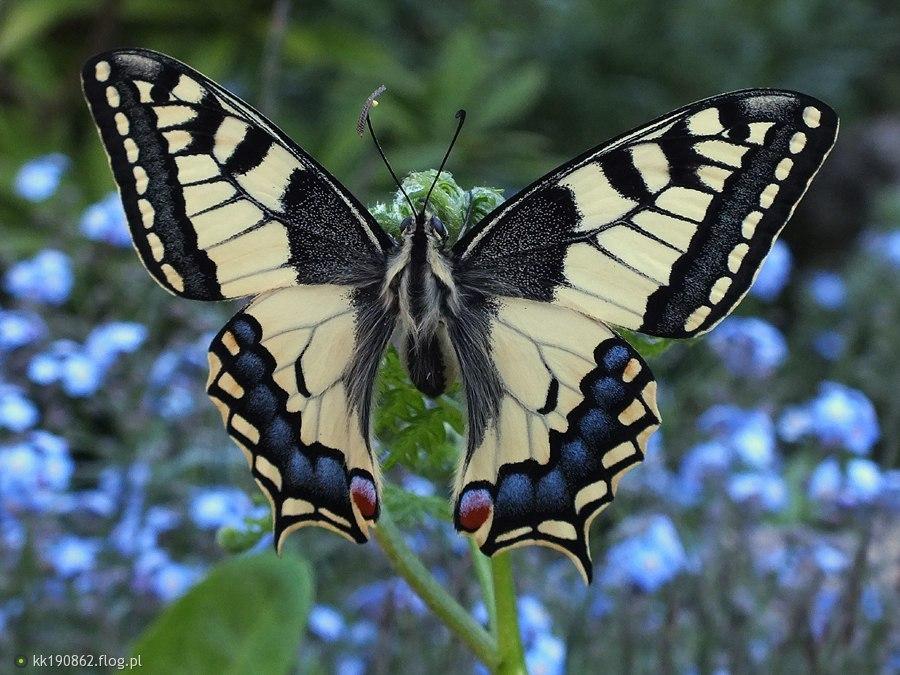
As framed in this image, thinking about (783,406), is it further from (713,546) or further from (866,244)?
(713,546)

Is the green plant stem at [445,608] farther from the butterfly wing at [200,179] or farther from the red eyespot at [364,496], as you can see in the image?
the butterfly wing at [200,179]

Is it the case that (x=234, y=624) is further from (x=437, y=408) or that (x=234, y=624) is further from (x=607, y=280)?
(x=607, y=280)

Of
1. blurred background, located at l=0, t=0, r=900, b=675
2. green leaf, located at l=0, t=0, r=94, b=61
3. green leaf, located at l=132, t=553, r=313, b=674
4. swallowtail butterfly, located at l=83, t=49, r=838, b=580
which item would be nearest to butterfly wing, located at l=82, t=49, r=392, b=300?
swallowtail butterfly, located at l=83, t=49, r=838, b=580

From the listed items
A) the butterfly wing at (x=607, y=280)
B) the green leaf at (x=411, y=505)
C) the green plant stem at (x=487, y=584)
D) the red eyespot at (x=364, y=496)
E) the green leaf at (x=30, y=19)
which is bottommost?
the green plant stem at (x=487, y=584)

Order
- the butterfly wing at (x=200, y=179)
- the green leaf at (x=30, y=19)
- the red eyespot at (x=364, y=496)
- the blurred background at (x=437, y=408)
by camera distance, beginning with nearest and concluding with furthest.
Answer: the red eyespot at (x=364, y=496) < the butterfly wing at (x=200, y=179) < the blurred background at (x=437, y=408) < the green leaf at (x=30, y=19)

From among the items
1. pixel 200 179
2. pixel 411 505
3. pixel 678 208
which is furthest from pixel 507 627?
pixel 200 179

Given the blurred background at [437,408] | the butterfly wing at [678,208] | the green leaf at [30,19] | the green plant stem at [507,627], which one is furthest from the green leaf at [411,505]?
the green leaf at [30,19]

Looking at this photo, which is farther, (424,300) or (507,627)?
(424,300)
